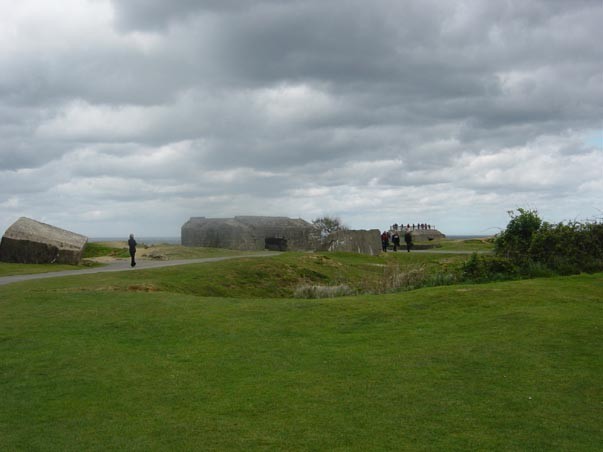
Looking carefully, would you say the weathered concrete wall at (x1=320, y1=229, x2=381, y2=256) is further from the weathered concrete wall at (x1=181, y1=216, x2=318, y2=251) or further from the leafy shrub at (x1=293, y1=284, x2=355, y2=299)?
the leafy shrub at (x1=293, y1=284, x2=355, y2=299)

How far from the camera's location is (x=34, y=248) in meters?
25.4

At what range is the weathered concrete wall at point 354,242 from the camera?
1448 inches

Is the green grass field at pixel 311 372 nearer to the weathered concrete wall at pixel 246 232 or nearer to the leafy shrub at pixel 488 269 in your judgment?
the leafy shrub at pixel 488 269

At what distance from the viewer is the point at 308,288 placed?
18.4 metres

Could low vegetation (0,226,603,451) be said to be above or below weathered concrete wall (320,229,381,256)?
below

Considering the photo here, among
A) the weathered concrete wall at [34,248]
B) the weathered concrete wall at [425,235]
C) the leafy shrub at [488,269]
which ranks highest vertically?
the weathered concrete wall at [425,235]

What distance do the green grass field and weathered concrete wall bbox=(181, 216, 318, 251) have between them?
80.8 feet

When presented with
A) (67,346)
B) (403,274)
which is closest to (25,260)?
(403,274)

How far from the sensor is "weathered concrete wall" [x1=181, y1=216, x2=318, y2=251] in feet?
125

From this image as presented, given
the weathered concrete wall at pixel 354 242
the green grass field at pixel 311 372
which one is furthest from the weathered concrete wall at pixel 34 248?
the weathered concrete wall at pixel 354 242

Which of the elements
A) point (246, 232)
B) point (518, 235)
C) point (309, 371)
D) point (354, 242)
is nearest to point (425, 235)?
point (354, 242)

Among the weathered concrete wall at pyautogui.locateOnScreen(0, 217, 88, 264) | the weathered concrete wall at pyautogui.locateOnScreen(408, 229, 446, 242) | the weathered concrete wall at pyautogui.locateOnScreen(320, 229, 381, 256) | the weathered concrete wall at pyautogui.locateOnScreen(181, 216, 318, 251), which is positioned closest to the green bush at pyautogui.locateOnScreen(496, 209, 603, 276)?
the weathered concrete wall at pyautogui.locateOnScreen(0, 217, 88, 264)

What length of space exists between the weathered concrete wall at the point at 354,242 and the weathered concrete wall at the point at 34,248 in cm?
1532

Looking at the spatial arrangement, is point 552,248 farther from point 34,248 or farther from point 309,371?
point 34,248
